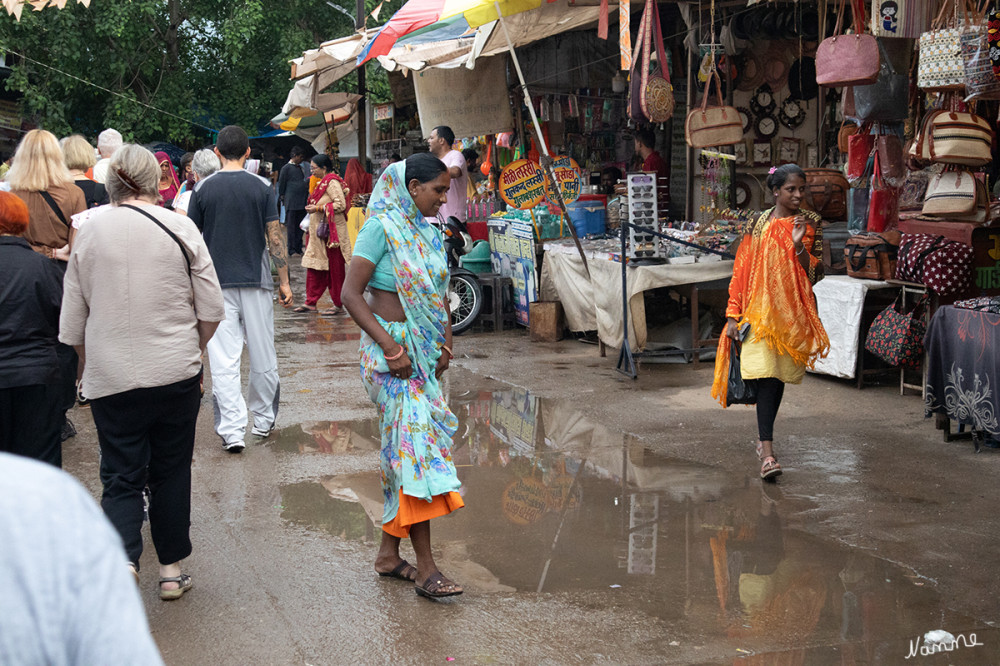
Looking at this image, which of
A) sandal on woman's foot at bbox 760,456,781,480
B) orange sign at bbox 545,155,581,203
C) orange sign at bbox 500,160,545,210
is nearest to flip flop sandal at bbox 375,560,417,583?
sandal on woman's foot at bbox 760,456,781,480

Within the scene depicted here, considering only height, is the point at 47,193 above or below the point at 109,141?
below

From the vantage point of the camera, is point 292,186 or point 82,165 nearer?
point 82,165

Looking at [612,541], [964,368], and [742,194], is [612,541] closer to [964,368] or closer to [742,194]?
[964,368]

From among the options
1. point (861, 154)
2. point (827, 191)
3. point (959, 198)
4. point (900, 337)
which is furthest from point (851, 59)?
point (827, 191)

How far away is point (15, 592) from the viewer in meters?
1.07

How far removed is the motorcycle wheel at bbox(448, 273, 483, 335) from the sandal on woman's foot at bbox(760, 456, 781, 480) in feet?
18.4

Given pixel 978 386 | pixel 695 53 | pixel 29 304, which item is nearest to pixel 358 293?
pixel 29 304

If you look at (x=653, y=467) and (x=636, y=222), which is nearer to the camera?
(x=653, y=467)

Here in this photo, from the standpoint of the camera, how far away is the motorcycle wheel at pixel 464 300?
11.0 metres

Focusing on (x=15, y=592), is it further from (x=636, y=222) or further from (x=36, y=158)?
(x=636, y=222)

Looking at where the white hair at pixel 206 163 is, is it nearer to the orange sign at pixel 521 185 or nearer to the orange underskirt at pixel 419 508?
the orange underskirt at pixel 419 508

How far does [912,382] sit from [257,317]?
15.9ft

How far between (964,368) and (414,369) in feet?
12.4

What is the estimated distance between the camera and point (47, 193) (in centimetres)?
602
